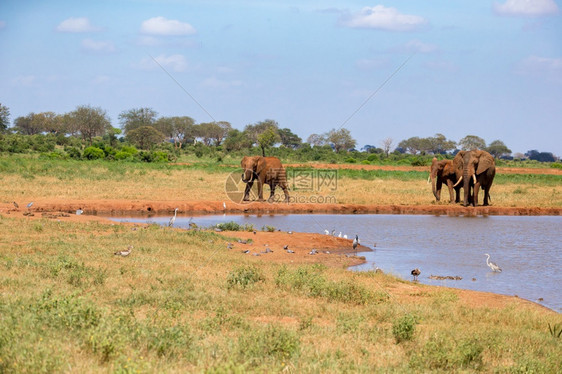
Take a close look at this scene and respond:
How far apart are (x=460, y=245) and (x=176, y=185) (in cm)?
1945

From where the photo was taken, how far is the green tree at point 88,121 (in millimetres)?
92938

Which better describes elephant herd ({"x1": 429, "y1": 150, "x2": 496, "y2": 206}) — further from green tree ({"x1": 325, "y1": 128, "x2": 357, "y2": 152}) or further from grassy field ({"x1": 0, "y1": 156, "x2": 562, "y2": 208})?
green tree ({"x1": 325, "y1": 128, "x2": 357, "y2": 152})

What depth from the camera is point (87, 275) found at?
10891 millimetres

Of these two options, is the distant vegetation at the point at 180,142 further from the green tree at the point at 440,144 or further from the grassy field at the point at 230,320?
the grassy field at the point at 230,320

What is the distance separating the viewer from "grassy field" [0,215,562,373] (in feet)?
21.3

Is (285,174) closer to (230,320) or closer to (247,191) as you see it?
(247,191)

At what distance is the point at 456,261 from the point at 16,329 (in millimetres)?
12367

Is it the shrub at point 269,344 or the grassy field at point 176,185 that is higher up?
the grassy field at point 176,185

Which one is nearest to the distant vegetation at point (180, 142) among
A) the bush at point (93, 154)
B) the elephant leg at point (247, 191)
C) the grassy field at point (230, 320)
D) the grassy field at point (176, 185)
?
the bush at point (93, 154)

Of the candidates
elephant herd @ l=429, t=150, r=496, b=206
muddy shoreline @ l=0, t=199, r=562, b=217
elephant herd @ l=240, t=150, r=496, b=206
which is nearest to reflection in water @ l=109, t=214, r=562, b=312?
muddy shoreline @ l=0, t=199, r=562, b=217

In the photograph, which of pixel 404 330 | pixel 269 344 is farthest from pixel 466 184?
pixel 269 344

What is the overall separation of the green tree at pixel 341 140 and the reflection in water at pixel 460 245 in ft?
230

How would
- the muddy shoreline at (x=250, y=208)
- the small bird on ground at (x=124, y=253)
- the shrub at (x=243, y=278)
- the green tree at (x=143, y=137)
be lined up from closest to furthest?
1. the shrub at (x=243, y=278)
2. the small bird on ground at (x=124, y=253)
3. the muddy shoreline at (x=250, y=208)
4. the green tree at (x=143, y=137)

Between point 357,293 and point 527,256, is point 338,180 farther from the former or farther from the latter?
point 357,293
